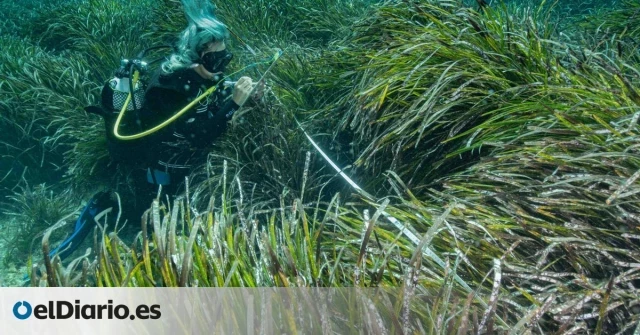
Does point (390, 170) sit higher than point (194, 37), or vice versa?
point (194, 37)

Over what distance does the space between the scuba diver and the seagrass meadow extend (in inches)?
9.9

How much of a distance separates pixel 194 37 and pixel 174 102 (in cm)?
49

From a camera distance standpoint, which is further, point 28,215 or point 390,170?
point 28,215

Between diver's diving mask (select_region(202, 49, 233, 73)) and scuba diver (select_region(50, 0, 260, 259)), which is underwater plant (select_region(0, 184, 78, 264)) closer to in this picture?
Answer: scuba diver (select_region(50, 0, 260, 259))

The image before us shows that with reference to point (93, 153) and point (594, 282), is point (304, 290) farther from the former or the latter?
point (93, 153)

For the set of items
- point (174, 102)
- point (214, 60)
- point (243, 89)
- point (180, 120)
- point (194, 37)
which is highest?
point (194, 37)

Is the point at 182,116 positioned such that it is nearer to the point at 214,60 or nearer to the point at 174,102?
the point at 174,102

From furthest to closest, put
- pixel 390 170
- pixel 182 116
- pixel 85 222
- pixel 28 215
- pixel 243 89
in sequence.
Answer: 1. pixel 28 215
2. pixel 85 222
3. pixel 182 116
4. pixel 243 89
5. pixel 390 170

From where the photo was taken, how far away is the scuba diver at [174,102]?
346 centimetres

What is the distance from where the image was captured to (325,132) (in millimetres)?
4074

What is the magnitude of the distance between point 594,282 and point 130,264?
6.51ft

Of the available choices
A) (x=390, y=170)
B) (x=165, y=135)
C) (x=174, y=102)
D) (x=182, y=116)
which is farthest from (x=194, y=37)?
(x=390, y=170)

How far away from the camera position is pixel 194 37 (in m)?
3.51

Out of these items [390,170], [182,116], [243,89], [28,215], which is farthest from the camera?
[28,215]
